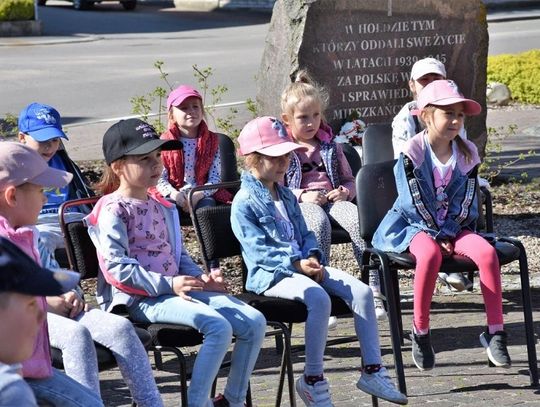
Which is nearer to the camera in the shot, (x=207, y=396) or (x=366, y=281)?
(x=207, y=396)

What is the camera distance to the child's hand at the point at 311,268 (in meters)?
5.90

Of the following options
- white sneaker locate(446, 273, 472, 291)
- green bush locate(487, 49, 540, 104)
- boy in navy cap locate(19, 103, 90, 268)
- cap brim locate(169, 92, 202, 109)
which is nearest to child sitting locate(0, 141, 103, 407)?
boy in navy cap locate(19, 103, 90, 268)

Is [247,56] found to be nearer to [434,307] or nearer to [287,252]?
[434,307]

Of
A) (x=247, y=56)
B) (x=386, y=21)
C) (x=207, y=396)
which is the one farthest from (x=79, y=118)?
(x=207, y=396)

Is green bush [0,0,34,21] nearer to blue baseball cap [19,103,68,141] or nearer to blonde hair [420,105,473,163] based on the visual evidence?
blue baseball cap [19,103,68,141]

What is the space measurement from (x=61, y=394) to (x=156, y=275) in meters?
1.10

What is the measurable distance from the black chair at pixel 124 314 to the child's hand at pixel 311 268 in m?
0.71

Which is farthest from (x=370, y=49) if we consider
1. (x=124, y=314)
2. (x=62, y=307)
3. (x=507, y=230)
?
(x=62, y=307)

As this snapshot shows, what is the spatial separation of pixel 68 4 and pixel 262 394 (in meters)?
32.2

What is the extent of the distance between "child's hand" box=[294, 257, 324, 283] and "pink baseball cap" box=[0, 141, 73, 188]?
159 centimetres

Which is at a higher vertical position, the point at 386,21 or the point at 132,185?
the point at 386,21

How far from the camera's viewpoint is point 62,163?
6.88m

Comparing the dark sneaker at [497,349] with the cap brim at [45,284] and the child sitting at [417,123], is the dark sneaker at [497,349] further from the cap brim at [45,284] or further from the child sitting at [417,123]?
the cap brim at [45,284]

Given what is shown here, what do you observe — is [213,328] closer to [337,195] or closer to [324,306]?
[324,306]
